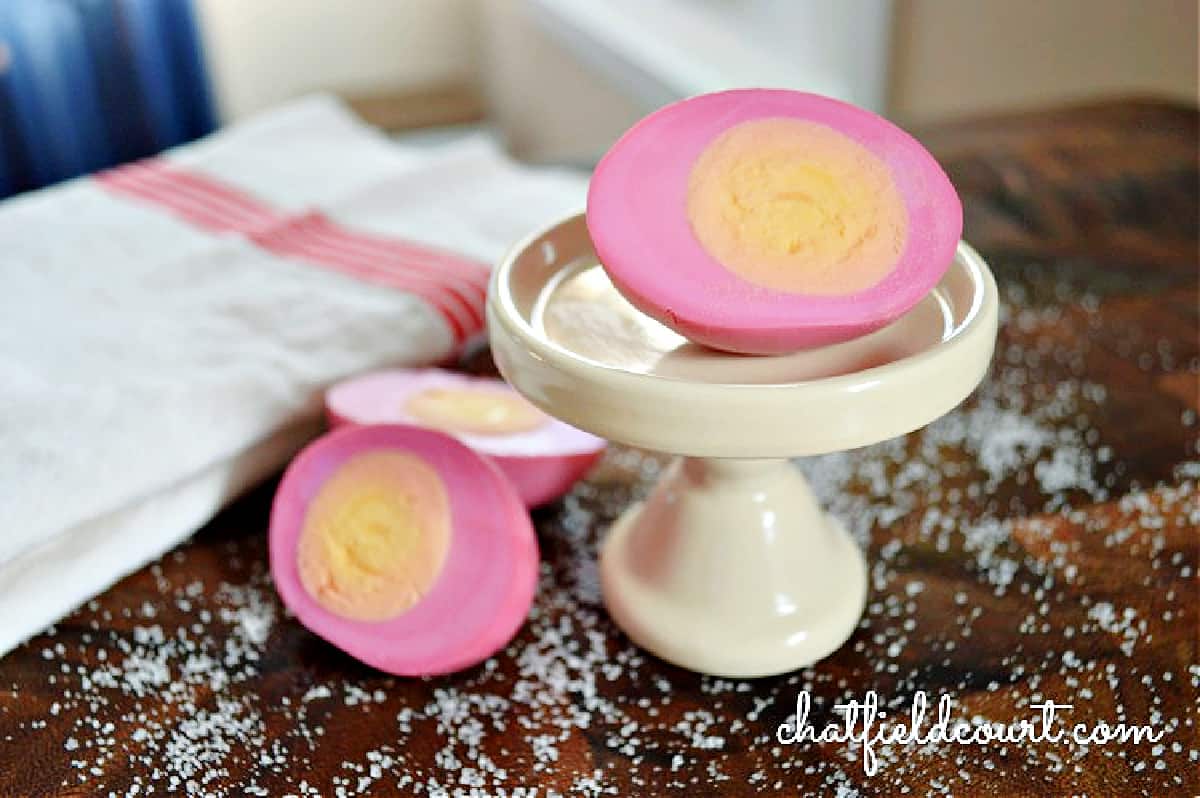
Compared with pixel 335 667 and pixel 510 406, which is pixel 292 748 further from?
pixel 510 406

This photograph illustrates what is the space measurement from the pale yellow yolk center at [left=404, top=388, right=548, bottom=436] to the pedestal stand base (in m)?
0.11

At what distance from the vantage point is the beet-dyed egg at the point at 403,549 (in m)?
0.51

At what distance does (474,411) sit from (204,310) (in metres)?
0.21

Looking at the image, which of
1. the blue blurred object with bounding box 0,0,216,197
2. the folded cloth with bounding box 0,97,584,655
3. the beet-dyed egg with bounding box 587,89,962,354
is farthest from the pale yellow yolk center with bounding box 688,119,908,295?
the blue blurred object with bounding box 0,0,216,197

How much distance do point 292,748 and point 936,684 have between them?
261 mm

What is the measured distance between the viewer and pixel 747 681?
52 centimetres

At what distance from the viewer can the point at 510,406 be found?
2.11 ft

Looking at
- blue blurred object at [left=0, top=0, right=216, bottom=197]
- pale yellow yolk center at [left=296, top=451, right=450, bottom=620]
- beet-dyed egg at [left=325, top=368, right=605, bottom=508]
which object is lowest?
blue blurred object at [left=0, top=0, right=216, bottom=197]

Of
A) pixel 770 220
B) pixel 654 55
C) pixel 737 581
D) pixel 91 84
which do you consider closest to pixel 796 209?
pixel 770 220

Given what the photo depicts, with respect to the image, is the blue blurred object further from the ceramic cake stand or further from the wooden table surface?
the ceramic cake stand

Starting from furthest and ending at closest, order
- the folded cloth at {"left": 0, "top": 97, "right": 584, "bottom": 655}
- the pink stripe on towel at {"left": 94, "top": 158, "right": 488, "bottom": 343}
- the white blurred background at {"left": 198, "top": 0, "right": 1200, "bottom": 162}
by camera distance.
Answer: the white blurred background at {"left": 198, "top": 0, "right": 1200, "bottom": 162} < the pink stripe on towel at {"left": 94, "top": 158, "right": 488, "bottom": 343} < the folded cloth at {"left": 0, "top": 97, "right": 584, "bottom": 655}

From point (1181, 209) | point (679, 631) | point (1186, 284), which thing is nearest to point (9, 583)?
point (679, 631)

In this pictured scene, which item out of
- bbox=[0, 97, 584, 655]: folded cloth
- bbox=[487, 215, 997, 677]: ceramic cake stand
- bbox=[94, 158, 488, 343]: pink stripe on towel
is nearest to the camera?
bbox=[487, 215, 997, 677]: ceramic cake stand

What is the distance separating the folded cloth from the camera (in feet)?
1.90
